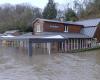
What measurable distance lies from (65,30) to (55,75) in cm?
2392

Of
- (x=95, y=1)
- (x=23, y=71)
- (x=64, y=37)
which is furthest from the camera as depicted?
(x=95, y=1)

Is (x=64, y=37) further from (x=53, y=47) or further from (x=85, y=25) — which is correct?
(x=85, y=25)

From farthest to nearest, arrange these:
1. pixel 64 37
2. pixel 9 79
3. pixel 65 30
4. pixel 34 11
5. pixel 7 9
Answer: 1. pixel 7 9
2. pixel 34 11
3. pixel 65 30
4. pixel 64 37
5. pixel 9 79

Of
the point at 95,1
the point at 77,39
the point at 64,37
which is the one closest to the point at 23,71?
the point at 64,37

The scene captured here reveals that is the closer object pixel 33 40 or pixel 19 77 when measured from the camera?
pixel 19 77

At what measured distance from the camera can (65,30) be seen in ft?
130

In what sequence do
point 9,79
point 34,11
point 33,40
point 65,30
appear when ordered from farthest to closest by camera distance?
point 34,11 < point 65,30 < point 33,40 < point 9,79

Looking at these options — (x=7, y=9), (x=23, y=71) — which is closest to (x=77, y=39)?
(x=23, y=71)

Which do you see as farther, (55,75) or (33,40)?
(33,40)

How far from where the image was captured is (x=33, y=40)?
1122 inches

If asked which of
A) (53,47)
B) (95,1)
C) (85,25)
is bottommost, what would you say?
(53,47)

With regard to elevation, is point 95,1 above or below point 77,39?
above

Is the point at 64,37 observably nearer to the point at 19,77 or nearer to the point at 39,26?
the point at 39,26

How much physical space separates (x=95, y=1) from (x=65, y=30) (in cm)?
1997
